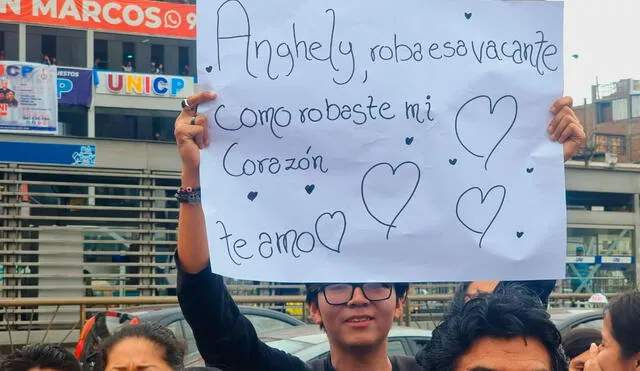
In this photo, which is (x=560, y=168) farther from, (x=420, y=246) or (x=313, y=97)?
(x=313, y=97)

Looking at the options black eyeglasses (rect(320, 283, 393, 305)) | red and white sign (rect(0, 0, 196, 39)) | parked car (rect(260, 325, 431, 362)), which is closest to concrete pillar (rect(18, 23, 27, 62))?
red and white sign (rect(0, 0, 196, 39))

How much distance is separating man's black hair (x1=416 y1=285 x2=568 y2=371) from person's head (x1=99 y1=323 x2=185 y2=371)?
163 centimetres

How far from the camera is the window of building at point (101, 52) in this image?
25.4 m

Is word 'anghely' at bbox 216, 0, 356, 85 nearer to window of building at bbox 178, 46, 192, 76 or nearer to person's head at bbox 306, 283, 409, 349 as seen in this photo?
person's head at bbox 306, 283, 409, 349

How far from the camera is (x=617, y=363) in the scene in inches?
122

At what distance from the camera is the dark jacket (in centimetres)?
251

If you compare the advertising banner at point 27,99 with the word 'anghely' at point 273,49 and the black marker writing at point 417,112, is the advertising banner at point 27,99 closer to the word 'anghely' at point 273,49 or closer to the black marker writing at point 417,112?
the word 'anghely' at point 273,49

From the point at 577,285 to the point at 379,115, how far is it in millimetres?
25201

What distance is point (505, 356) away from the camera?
216cm

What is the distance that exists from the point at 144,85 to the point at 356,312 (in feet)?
76.0

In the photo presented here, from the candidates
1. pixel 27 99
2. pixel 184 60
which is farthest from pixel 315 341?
pixel 184 60

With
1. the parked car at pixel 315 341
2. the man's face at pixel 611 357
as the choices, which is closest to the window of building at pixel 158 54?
the parked car at pixel 315 341

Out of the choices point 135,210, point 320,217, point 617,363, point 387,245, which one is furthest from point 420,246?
point 135,210

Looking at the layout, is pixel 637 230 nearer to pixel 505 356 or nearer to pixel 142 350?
pixel 142 350
